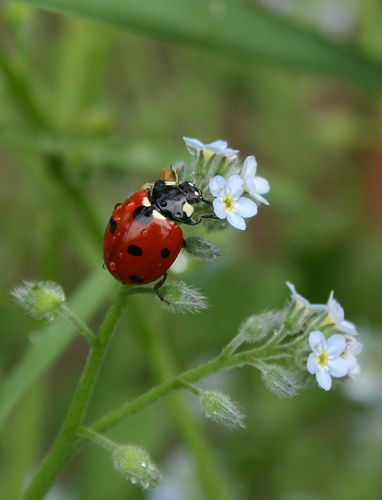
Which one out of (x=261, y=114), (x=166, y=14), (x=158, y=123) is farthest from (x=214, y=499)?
(x=261, y=114)

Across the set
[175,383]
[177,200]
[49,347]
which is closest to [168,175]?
[177,200]

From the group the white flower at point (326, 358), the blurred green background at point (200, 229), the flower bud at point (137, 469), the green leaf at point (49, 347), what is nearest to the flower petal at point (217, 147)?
the white flower at point (326, 358)

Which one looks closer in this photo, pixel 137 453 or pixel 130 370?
pixel 137 453

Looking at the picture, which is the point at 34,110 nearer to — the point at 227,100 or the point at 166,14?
the point at 166,14

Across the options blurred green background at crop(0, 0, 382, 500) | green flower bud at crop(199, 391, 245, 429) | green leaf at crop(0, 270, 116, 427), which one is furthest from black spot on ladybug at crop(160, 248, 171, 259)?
green leaf at crop(0, 270, 116, 427)

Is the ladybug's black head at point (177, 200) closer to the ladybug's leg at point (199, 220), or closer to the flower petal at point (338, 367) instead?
the ladybug's leg at point (199, 220)

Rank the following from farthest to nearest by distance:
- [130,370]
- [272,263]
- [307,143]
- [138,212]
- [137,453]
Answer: [307,143] → [272,263] → [130,370] → [138,212] → [137,453]
